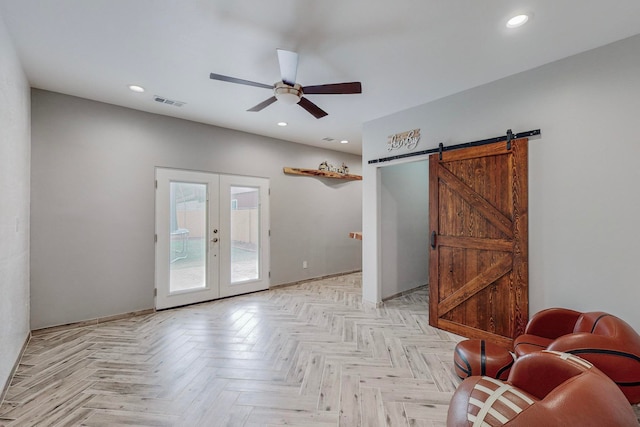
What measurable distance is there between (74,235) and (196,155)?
1972mm

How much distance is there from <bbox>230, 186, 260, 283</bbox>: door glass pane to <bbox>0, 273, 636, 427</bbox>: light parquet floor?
1098mm

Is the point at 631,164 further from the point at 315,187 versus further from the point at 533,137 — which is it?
the point at 315,187

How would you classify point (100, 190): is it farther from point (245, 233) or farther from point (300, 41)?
point (300, 41)

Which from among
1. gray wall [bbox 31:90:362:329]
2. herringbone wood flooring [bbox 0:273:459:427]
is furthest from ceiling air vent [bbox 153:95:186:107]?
herringbone wood flooring [bbox 0:273:459:427]

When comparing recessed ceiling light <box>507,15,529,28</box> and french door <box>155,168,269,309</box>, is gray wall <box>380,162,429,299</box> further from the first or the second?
recessed ceiling light <box>507,15,529,28</box>

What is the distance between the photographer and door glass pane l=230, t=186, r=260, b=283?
16.5 ft

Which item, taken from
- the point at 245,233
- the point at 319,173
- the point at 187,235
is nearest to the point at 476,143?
the point at 319,173

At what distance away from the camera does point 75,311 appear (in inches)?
142

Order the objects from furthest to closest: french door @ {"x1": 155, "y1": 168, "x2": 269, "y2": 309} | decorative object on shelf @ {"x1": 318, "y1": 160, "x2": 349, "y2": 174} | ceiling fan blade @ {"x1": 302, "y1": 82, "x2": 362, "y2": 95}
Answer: decorative object on shelf @ {"x1": 318, "y1": 160, "x2": 349, "y2": 174} → french door @ {"x1": 155, "y1": 168, "x2": 269, "y2": 309} → ceiling fan blade @ {"x1": 302, "y1": 82, "x2": 362, "y2": 95}

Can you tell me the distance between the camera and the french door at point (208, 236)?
4.30m

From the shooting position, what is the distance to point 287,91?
2602 millimetres

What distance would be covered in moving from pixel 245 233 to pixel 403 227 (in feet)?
9.54

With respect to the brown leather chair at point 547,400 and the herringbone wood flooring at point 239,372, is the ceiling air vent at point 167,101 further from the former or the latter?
the brown leather chair at point 547,400

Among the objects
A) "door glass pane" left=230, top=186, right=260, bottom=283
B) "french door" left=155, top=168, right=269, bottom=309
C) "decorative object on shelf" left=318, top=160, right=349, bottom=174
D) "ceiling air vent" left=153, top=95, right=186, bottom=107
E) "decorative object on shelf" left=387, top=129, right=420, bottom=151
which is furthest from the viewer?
"decorative object on shelf" left=318, top=160, right=349, bottom=174
